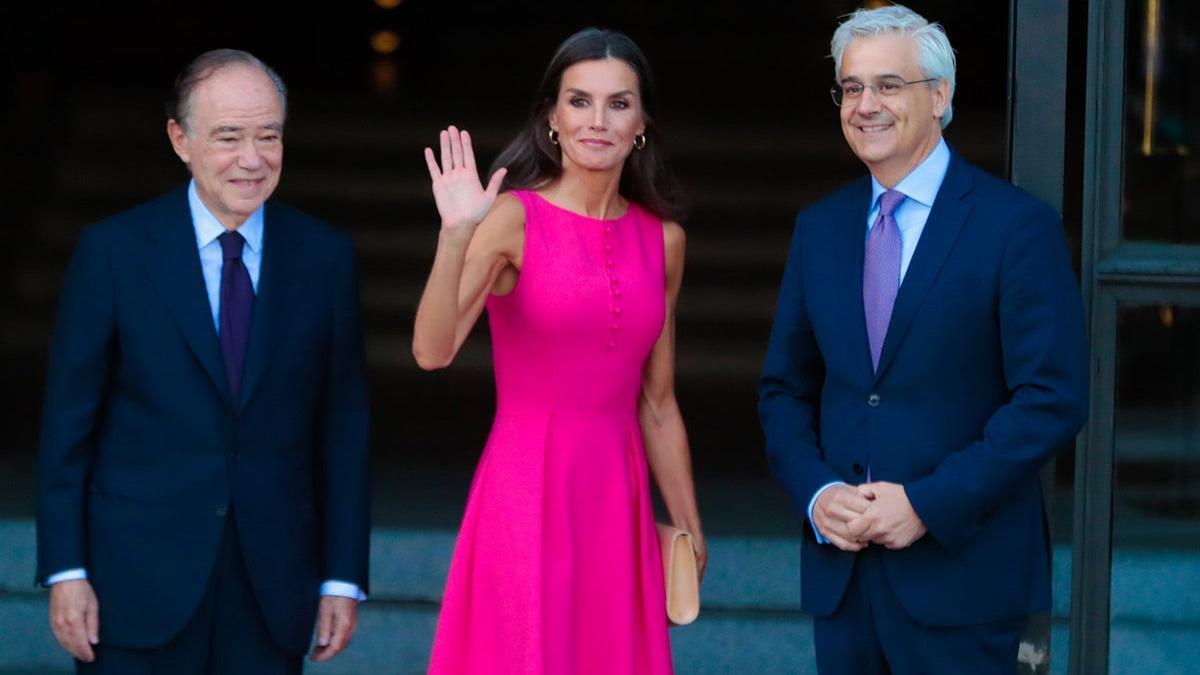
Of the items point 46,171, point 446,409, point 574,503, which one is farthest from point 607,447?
point 46,171

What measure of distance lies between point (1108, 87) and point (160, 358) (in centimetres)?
173

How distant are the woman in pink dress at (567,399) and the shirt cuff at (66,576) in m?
0.65

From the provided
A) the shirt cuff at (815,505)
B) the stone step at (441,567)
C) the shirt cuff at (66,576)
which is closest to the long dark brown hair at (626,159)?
the shirt cuff at (815,505)

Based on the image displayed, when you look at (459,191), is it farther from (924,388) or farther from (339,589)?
(924,388)

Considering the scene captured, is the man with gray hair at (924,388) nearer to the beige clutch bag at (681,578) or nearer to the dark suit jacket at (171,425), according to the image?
the beige clutch bag at (681,578)

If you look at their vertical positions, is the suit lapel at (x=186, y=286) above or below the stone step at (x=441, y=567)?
above

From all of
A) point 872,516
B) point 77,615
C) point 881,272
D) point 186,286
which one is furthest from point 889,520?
point 77,615

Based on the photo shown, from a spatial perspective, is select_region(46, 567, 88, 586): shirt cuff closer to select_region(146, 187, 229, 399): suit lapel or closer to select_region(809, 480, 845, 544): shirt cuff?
select_region(146, 187, 229, 399): suit lapel

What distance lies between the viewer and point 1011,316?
2.90m

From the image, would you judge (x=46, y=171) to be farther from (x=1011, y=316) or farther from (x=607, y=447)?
(x=1011, y=316)

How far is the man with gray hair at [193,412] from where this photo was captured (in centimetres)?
290

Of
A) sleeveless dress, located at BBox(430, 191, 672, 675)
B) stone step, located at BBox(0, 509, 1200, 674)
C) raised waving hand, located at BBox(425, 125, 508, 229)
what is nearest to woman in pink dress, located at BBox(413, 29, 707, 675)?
sleeveless dress, located at BBox(430, 191, 672, 675)

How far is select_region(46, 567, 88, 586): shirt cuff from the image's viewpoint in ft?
9.53

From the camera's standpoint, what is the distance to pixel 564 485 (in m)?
3.26
